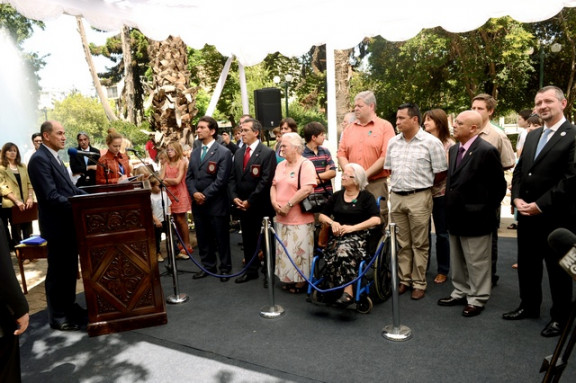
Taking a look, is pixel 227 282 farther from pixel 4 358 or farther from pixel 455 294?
pixel 4 358

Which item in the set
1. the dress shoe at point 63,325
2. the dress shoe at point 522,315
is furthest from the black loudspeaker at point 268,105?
the dress shoe at point 522,315

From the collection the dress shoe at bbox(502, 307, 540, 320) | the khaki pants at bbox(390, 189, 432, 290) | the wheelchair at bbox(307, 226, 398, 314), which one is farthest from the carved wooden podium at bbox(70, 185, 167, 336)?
the dress shoe at bbox(502, 307, 540, 320)

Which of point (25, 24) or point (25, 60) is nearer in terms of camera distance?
point (25, 24)

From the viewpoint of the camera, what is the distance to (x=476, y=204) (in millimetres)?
3875

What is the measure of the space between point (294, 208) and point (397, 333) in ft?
5.44

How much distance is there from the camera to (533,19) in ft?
15.1

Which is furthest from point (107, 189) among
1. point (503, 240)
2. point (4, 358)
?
point (503, 240)

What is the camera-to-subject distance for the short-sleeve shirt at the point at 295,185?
4647 mm

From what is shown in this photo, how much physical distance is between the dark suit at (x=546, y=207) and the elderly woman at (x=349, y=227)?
131cm

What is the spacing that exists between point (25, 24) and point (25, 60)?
23.1ft

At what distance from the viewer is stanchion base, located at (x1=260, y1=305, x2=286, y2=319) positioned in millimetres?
4254

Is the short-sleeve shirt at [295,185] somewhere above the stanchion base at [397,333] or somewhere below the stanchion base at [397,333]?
above

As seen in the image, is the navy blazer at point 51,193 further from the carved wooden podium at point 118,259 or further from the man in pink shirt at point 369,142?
the man in pink shirt at point 369,142

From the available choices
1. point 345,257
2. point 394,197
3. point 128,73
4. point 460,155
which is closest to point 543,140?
point 460,155
